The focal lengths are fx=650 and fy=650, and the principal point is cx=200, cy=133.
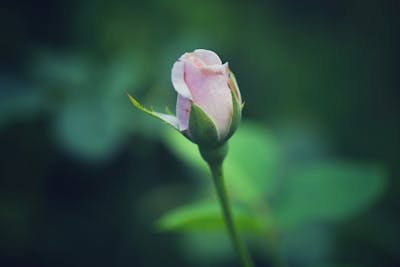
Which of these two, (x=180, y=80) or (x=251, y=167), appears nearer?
(x=180, y=80)

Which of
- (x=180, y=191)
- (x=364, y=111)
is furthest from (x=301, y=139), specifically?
(x=180, y=191)

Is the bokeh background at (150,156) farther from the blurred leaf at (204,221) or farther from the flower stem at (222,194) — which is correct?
the flower stem at (222,194)

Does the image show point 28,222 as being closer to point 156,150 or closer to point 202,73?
point 156,150

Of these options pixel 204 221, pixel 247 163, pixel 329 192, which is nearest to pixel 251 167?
pixel 247 163

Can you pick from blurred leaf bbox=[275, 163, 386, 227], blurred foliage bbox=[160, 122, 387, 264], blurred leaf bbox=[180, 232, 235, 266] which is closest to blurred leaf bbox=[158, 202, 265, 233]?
blurred foliage bbox=[160, 122, 387, 264]

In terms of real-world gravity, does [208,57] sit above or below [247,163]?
above

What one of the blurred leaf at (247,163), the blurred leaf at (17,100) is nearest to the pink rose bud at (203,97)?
the blurred leaf at (247,163)

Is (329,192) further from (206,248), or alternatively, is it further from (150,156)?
(150,156)
